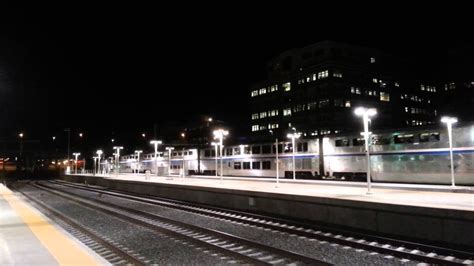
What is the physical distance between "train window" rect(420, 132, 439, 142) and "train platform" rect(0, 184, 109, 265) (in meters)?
23.1

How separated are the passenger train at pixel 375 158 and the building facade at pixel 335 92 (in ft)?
154

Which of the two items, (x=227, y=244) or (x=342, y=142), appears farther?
(x=342, y=142)

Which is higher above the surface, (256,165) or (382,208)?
(256,165)

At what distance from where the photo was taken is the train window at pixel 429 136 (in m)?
27.5

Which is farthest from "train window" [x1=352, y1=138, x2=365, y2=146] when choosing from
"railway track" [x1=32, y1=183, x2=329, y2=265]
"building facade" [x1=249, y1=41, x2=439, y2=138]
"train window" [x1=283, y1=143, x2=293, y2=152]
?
"building facade" [x1=249, y1=41, x2=439, y2=138]

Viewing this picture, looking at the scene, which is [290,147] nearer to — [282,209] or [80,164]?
[282,209]

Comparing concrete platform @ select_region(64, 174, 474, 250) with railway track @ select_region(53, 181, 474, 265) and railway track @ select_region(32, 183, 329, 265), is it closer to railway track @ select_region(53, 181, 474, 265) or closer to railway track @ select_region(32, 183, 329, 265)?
railway track @ select_region(53, 181, 474, 265)

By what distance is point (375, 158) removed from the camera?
31609 millimetres

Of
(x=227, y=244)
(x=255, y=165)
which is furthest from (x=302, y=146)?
(x=227, y=244)

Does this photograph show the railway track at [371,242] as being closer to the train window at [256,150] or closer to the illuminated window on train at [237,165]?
the train window at [256,150]

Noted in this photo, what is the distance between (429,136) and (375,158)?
4.63 m

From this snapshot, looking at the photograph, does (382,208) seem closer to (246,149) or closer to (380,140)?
(380,140)

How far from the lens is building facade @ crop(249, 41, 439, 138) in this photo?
298 ft

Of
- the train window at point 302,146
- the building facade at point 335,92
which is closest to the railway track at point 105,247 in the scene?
the train window at point 302,146
